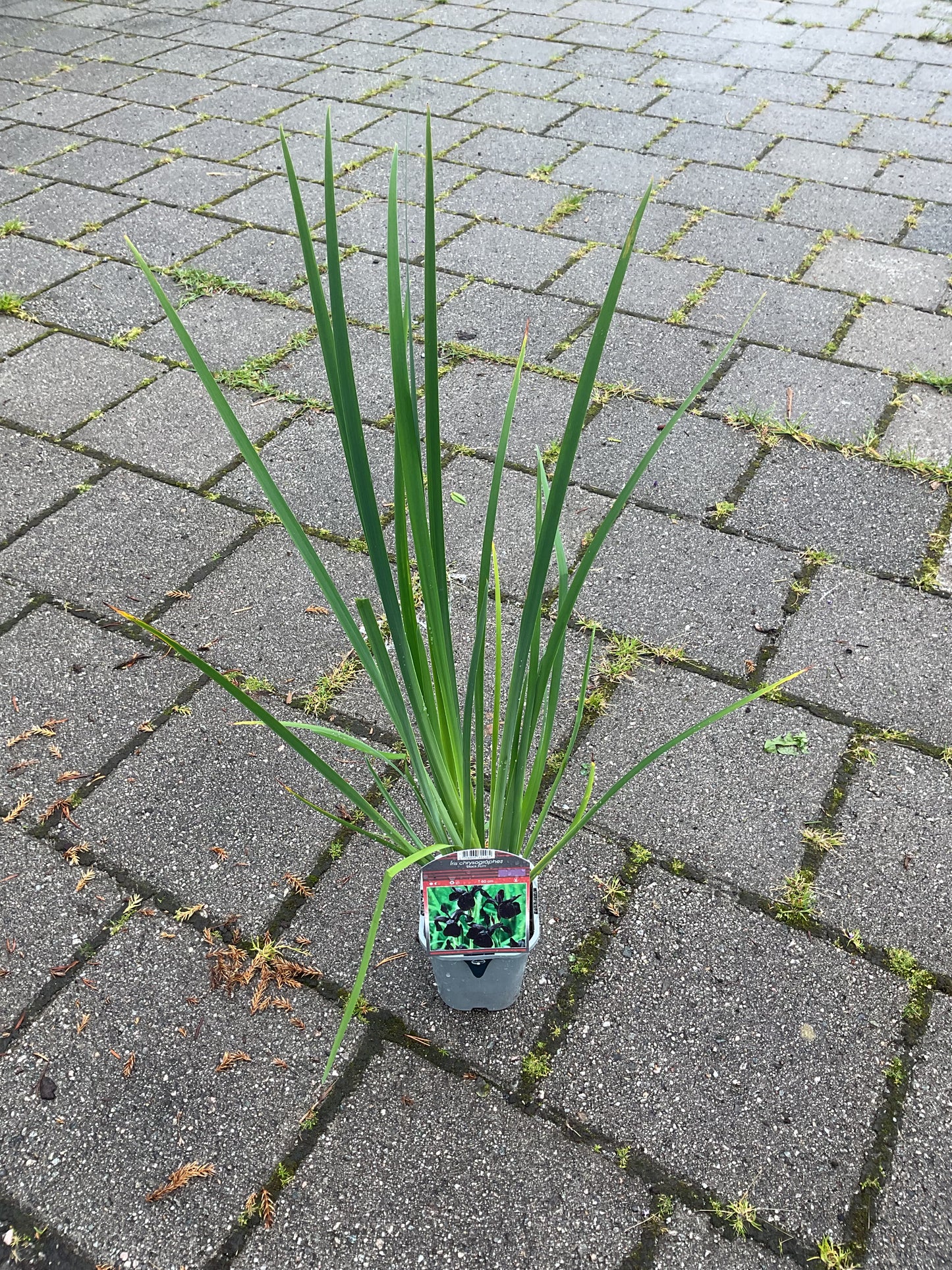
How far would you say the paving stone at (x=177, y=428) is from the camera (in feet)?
8.08

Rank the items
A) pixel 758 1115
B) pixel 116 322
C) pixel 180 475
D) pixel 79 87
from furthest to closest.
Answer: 1. pixel 79 87
2. pixel 116 322
3. pixel 180 475
4. pixel 758 1115

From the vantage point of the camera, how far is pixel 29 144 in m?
4.00

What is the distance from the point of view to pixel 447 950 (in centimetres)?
125

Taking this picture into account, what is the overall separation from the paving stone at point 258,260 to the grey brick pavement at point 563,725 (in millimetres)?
23

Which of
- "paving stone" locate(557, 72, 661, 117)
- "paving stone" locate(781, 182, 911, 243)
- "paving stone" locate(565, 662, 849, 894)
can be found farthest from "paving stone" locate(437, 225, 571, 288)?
"paving stone" locate(565, 662, 849, 894)

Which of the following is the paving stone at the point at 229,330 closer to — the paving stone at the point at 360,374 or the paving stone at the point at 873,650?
the paving stone at the point at 360,374

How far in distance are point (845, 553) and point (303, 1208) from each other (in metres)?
1.69

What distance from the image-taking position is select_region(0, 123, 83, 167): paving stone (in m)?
3.88

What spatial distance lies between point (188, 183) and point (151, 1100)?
341 cm

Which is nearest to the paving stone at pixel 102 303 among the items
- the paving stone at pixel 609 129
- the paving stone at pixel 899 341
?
the paving stone at pixel 609 129

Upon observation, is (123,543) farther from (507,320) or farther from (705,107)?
(705,107)

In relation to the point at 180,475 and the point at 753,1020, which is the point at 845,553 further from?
the point at 180,475

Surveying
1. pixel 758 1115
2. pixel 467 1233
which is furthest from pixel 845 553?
pixel 467 1233

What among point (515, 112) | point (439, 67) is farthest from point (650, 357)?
point (439, 67)
